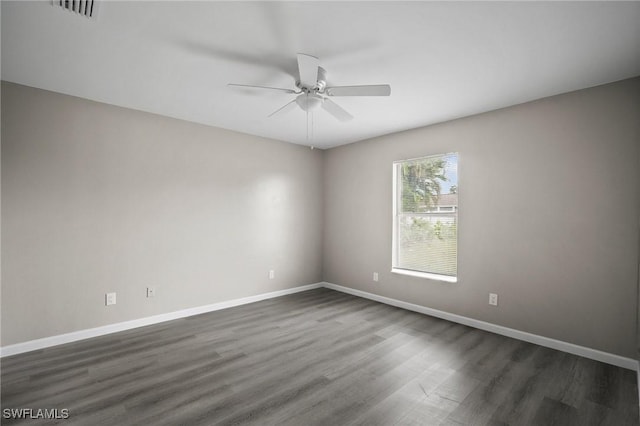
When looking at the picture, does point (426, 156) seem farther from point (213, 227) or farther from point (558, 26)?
point (213, 227)

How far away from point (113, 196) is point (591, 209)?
4857mm

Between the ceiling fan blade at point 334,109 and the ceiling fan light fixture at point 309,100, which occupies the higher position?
the ceiling fan light fixture at point 309,100

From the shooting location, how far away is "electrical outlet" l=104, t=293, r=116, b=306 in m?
3.25

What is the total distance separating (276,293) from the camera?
4.77 metres

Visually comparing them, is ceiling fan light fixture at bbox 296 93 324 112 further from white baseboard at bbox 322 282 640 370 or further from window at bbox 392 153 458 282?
white baseboard at bbox 322 282 640 370

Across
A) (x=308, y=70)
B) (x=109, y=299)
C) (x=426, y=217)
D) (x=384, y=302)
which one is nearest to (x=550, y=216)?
(x=426, y=217)

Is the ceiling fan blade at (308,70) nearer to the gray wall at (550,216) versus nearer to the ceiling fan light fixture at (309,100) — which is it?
the ceiling fan light fixture at (309,100)

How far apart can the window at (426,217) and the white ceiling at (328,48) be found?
997mm

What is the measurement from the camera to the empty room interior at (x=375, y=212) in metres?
1.98

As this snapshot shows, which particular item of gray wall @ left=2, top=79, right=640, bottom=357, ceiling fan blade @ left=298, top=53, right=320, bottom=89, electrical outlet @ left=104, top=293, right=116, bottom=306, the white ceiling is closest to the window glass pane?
gray wall @ left=2, top=79, right=640, bottom=357

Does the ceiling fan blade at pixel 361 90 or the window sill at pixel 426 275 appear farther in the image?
the window sill at pixel 426 275

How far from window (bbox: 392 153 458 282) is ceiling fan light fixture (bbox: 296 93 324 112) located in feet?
6.67

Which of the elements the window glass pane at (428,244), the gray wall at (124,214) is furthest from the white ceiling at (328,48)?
the window glass pane at (428,244)

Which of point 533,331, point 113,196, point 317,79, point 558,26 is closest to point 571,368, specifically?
point 533,331
